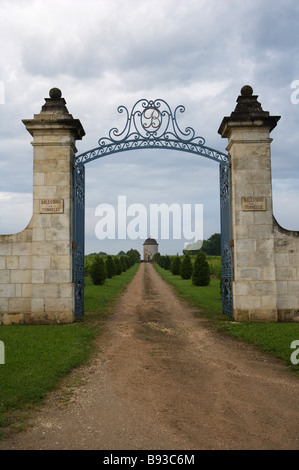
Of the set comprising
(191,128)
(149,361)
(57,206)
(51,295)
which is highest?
(191,128)

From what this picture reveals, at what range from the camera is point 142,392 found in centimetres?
457

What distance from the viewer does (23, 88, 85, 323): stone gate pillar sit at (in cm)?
888

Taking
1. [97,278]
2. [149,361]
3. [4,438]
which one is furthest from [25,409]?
[97,278]

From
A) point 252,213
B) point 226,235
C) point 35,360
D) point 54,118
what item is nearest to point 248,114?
point 252,213

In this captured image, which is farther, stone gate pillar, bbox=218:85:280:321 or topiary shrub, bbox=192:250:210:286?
topiary shrub, bbox=192:250:210:286

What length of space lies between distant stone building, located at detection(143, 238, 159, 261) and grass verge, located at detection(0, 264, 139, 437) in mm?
75220

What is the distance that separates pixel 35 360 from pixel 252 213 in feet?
18.8

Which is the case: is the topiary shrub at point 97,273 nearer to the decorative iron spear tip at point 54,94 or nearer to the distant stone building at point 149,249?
the decorative iron spear tip at point 54,94

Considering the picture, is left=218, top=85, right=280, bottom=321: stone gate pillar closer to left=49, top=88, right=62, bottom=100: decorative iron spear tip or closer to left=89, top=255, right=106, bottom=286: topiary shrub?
left=49, top=88, right=62, bottom=100: decorative iron spear tip

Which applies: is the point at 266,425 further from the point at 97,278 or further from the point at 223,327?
the point at 97,278

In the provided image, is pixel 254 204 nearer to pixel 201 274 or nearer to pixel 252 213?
pixel 252 213

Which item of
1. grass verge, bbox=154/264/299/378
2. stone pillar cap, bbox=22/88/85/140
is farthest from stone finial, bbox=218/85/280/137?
grass verge, bbox=154/264/299/378

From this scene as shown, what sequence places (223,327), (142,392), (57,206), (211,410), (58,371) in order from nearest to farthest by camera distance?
(211,410) < (142,392) < (58,371) < (223,327) < (57,206)
